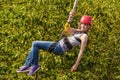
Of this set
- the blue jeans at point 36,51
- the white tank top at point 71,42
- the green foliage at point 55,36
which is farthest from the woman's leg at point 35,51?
the green foliage at point 55,36

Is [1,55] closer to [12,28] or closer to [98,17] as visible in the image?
[12,28]

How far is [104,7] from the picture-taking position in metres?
14.0

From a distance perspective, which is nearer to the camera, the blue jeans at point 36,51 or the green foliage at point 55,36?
the blue jeans at point 36,51

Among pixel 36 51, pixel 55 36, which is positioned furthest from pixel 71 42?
pixel 55 36

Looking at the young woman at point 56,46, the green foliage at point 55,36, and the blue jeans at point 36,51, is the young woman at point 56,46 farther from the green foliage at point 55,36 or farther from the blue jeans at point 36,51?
the green foliage at point 55,36

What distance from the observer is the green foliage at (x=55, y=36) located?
36.0 feet

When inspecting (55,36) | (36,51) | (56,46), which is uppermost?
(56,46)

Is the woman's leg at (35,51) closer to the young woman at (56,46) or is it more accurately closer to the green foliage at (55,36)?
the young woman at (56,46)

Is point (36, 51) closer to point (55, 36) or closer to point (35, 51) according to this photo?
point (35, 51)

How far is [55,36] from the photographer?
1239cm

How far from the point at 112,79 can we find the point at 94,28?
105 inches

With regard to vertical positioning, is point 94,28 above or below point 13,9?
below

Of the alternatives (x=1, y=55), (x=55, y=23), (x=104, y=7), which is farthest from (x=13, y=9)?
(x=104, y=7)

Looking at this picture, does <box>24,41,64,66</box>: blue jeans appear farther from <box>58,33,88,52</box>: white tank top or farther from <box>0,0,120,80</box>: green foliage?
<box>0,0,120,80</box>: green foliage
